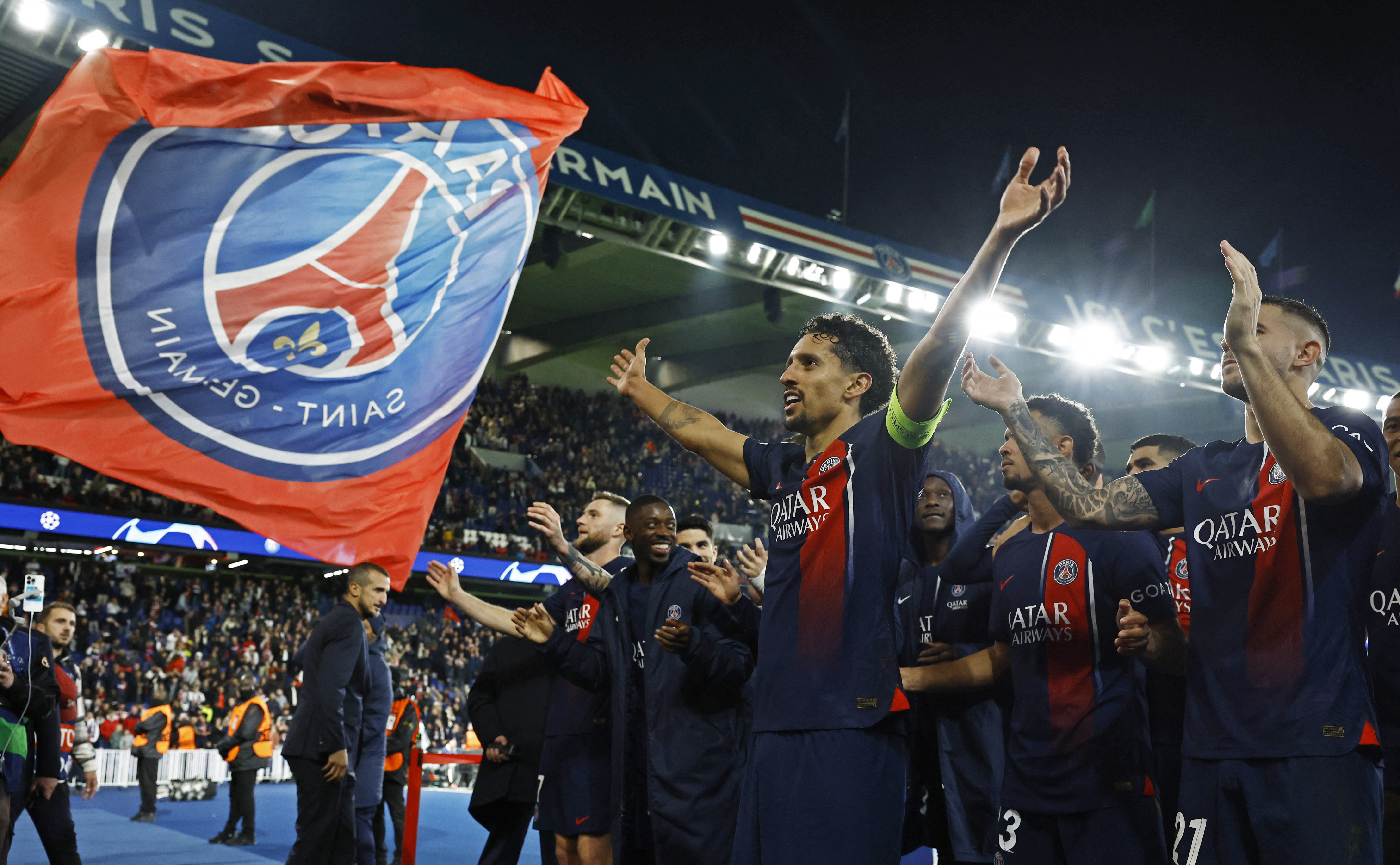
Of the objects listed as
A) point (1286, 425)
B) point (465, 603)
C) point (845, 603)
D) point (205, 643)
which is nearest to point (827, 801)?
point (845, 603)

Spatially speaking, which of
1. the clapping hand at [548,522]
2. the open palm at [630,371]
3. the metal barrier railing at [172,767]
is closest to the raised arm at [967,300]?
the open palm at [630,371]

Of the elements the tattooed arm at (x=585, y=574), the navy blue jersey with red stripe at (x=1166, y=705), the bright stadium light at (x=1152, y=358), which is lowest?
the navy blue jersey with red stripe at (x=1166, y=705)

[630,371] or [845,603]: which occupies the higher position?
[630,371]

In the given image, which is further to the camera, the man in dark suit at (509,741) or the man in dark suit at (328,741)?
the man in dark suit at (328,741)

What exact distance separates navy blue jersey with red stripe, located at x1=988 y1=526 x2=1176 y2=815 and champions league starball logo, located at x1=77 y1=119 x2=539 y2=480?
3.18 metres

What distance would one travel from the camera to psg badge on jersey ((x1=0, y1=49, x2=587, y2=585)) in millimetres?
4688

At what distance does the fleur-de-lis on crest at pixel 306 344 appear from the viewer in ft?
17.1

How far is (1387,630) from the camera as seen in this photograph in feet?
11.9

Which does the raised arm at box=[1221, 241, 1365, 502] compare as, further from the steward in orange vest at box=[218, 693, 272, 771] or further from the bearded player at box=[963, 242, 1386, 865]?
the steward in orange vest at box=[218, 693, 272, 771]

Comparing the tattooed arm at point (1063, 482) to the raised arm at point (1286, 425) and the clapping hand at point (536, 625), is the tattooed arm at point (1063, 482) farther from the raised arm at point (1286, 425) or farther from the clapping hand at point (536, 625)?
the clapping hand at point (536, 625)

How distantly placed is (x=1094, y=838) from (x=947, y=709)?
1.15 meters

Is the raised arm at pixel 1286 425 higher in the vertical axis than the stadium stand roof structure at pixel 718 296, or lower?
lower

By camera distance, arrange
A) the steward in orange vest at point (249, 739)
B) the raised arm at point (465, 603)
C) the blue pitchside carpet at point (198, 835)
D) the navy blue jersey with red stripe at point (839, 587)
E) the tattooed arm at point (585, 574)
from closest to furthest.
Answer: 1. the navy blue jersey with red stripe at point (839, 587)
2. the tattooed arm at point (585, 574)
3. the raised arm at point (465, 603)
4. the blue pitchside carpet at point (198, 835)
5. the steward in orange vest at point (249, 739)

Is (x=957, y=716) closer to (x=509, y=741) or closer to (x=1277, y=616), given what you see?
(x=1277, y=616)
